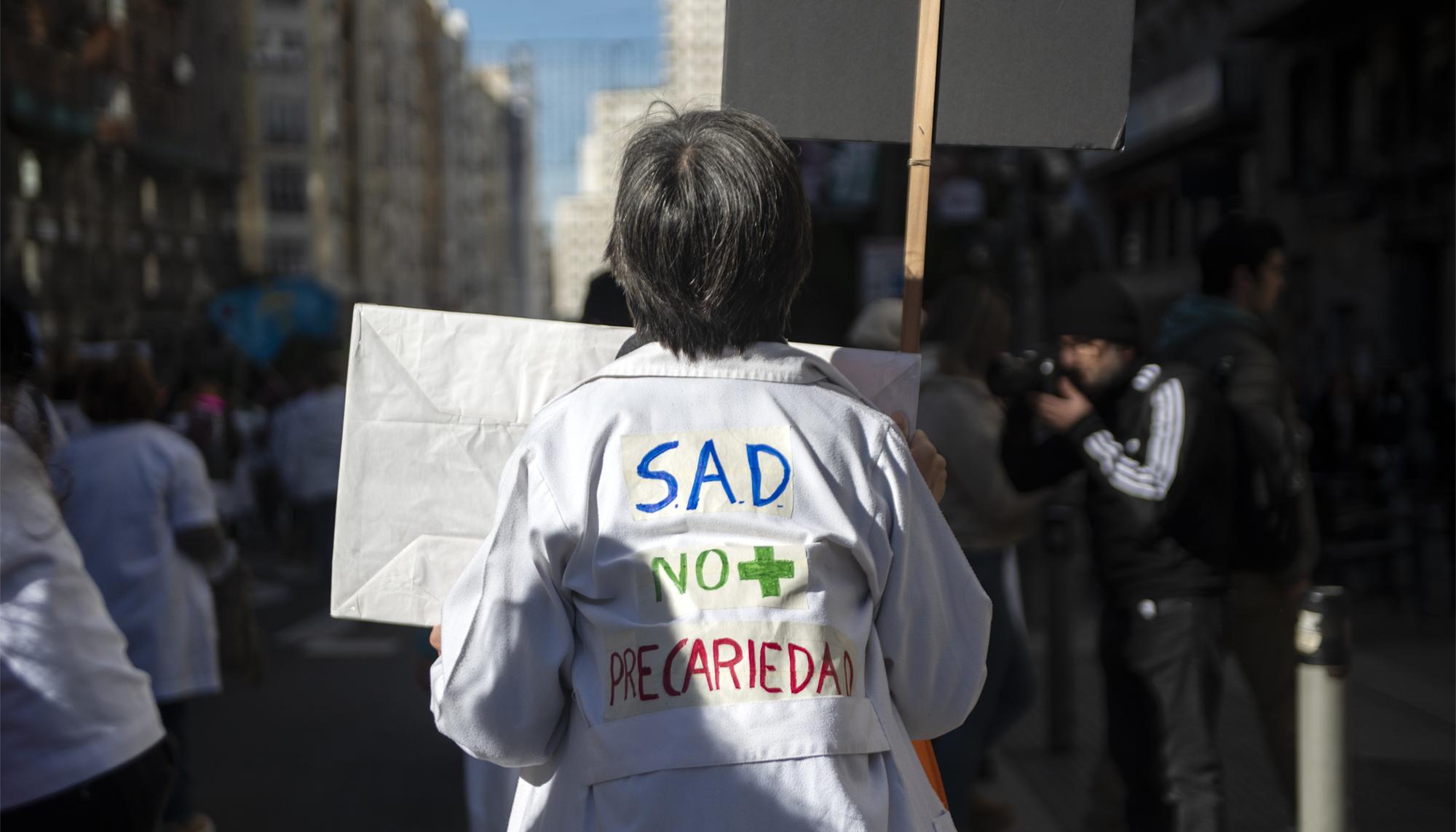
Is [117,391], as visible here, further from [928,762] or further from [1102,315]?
[928,762]

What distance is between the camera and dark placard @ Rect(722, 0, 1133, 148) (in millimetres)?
2697

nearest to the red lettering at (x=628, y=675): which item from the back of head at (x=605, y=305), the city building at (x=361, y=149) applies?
the back of head at (x=605, y=305)

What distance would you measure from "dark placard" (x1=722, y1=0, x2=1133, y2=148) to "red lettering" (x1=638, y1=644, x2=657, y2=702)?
1.07 metres

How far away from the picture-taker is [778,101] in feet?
8.92

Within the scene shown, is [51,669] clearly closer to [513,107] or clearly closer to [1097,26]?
→ [1097,26]

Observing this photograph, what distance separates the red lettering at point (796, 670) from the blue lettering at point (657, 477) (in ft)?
0.74

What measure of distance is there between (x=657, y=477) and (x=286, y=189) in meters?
75.1

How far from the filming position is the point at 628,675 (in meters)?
1.97

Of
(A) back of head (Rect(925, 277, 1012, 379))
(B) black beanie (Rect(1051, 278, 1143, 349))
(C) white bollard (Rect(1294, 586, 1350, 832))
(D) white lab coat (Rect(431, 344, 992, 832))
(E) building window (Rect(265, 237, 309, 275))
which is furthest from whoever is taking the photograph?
(E) building window (Rect(265, 237, 309, 275))

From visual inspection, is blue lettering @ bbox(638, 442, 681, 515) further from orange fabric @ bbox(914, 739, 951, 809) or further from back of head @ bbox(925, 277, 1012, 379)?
back of head @ bbox(925, 277, 1012, 379)

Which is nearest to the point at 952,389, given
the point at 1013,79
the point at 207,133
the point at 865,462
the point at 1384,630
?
the point at 1013,79

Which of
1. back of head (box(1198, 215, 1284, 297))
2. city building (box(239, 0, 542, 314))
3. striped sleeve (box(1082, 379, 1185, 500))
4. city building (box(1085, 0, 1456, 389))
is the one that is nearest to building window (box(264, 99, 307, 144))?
city building (box(239, 0, 542, 314))

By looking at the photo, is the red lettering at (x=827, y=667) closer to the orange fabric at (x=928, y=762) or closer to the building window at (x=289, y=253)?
the orange fabric at (x=928, y=762)

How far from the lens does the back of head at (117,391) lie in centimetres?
537
